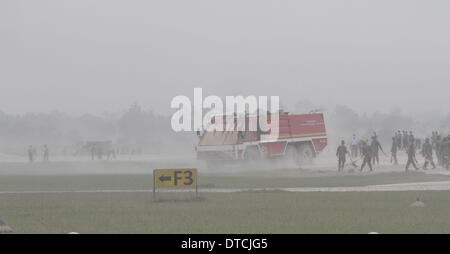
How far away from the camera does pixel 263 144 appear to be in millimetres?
48906

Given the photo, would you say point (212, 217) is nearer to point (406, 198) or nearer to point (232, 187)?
point (406, 198)

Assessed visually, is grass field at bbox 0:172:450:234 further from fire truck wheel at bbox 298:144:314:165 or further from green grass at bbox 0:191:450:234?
fire truck wheel at bbox 298:144:314:165

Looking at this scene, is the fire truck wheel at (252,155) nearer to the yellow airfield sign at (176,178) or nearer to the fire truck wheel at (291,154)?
the fire truck wheel at (291,154)

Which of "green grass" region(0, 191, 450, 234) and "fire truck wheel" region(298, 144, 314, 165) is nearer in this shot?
"green grass" region(0, 191, 450, 234)

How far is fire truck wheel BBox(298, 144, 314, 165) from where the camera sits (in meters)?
51.7

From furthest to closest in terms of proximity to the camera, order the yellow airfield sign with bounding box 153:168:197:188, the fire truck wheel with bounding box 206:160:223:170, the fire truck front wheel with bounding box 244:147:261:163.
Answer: the fire truck wheel with bounding box 206:160:223:170 < the fire truck front wheel with bounding box 244:147:261:163 < the yellow airfield sign with bounding box 153:168:197:188

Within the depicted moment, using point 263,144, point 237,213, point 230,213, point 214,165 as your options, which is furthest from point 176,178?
point 214,165

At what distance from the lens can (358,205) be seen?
21.8 m

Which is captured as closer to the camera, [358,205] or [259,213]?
[259,213]

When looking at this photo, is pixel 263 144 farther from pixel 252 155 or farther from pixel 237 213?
pixel 237 213

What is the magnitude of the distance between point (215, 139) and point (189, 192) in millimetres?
20233

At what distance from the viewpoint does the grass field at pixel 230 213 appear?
16578 mm

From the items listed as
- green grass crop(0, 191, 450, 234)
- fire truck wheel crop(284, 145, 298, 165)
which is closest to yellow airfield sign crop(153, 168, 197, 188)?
green grass crop(0, 191, 450, 234)
